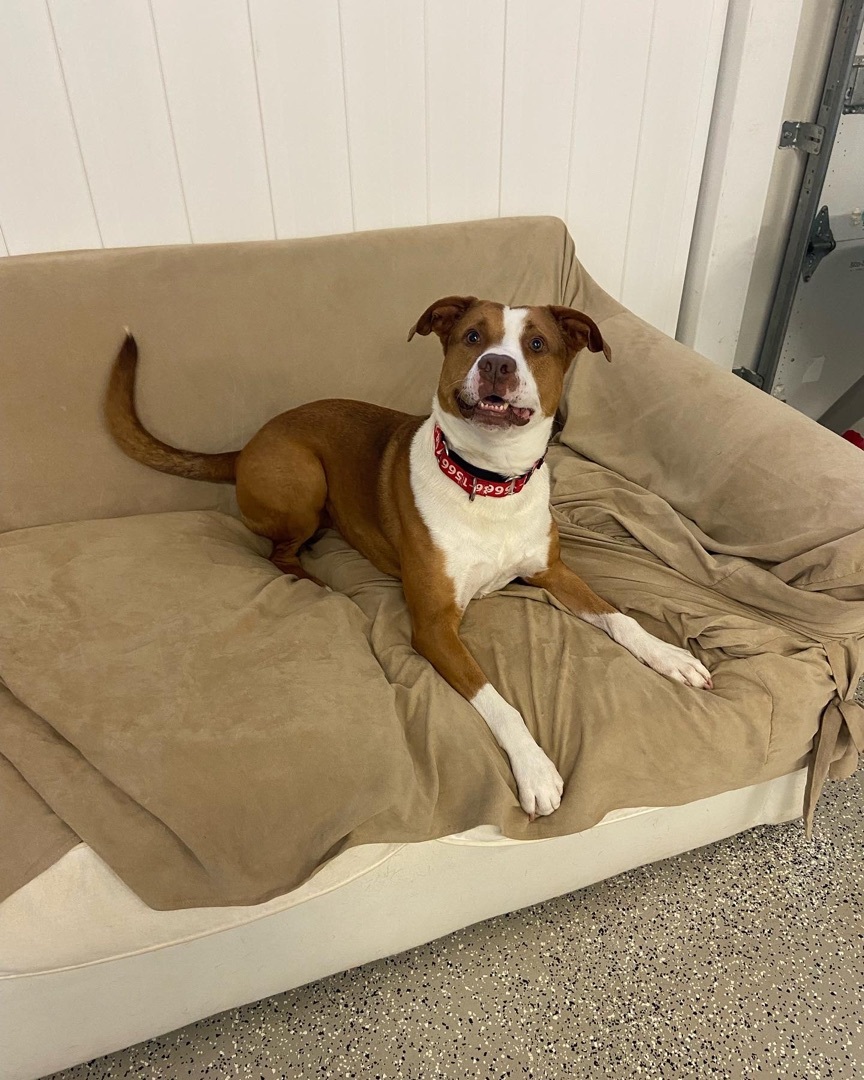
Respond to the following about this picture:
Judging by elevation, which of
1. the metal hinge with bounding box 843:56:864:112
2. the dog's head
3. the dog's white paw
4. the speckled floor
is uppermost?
the metal hinge with bounding box 843:56:864:112

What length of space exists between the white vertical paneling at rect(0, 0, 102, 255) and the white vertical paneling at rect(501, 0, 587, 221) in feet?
3.88

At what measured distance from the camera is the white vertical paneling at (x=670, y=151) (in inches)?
86.5

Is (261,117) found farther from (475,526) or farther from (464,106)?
(475,526)

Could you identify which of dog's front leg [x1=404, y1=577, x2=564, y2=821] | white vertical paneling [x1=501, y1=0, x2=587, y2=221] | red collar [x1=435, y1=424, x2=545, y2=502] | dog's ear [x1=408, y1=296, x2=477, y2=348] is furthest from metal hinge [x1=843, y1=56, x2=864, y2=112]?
dog's front leg [x1=404, y1=577, x2=564, y2=821]

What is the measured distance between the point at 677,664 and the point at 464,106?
1.66 meters

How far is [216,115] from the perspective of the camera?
190 cm

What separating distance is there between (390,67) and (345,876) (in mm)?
1981

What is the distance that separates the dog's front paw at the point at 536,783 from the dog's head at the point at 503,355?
0.62 meters

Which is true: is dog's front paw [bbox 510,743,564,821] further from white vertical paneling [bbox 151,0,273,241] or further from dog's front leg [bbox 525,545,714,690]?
white vertical paneling [bbox 151,0,273,241]

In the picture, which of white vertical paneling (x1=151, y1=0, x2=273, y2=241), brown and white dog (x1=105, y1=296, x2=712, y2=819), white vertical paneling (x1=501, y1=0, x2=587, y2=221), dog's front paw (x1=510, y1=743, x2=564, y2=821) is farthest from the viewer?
white vertical paneling (x1=501, y1=0, x2=587, y2=221)

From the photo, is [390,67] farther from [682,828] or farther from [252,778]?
[682,828]

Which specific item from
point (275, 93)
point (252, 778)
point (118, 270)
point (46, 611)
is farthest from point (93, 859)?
point (275, 93)

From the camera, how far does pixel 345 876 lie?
4.23 feet

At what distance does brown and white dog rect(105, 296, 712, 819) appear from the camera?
4.61ft
